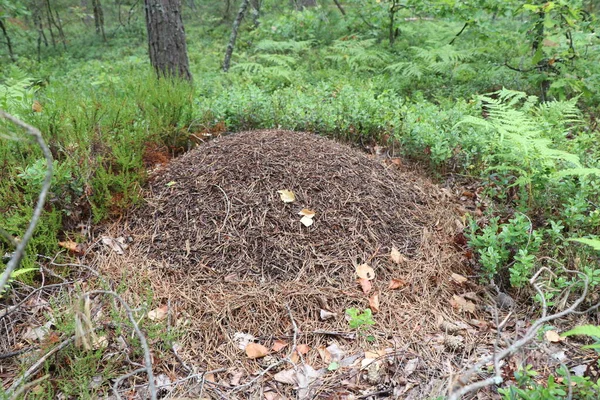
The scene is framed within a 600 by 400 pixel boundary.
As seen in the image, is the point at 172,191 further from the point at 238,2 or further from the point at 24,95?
the point at 238,2

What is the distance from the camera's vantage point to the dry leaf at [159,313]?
2.30m

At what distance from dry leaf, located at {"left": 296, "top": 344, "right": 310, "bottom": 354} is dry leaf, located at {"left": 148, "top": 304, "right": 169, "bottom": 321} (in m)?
0.82

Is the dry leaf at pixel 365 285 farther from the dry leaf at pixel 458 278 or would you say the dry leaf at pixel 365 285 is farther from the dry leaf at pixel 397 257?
the dry leaf at pixel 458 278

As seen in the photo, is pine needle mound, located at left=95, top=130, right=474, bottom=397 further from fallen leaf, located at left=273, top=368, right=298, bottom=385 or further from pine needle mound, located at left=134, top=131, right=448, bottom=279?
fallen leaf, located at left=273, top=368, right=298, bottom=385

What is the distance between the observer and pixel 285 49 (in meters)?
7.91

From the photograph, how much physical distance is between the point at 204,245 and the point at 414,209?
1.65 metres

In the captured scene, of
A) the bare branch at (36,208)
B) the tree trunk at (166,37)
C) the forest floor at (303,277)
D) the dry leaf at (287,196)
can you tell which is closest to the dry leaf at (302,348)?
the forest floor at (303,277)

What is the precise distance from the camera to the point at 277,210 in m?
2.82

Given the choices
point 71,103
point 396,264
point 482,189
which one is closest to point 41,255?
point 71,103

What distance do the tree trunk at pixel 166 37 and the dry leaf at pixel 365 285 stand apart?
11.4 feet

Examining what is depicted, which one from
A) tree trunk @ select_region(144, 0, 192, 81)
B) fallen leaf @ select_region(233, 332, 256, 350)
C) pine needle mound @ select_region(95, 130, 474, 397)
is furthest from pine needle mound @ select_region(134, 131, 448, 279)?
tree trunk @ select_region(144, 0, 192, 81)

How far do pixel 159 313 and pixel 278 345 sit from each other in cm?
75

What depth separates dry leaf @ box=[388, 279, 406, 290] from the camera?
8.40 ft

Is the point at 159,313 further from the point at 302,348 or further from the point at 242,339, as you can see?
the point at 302,348
